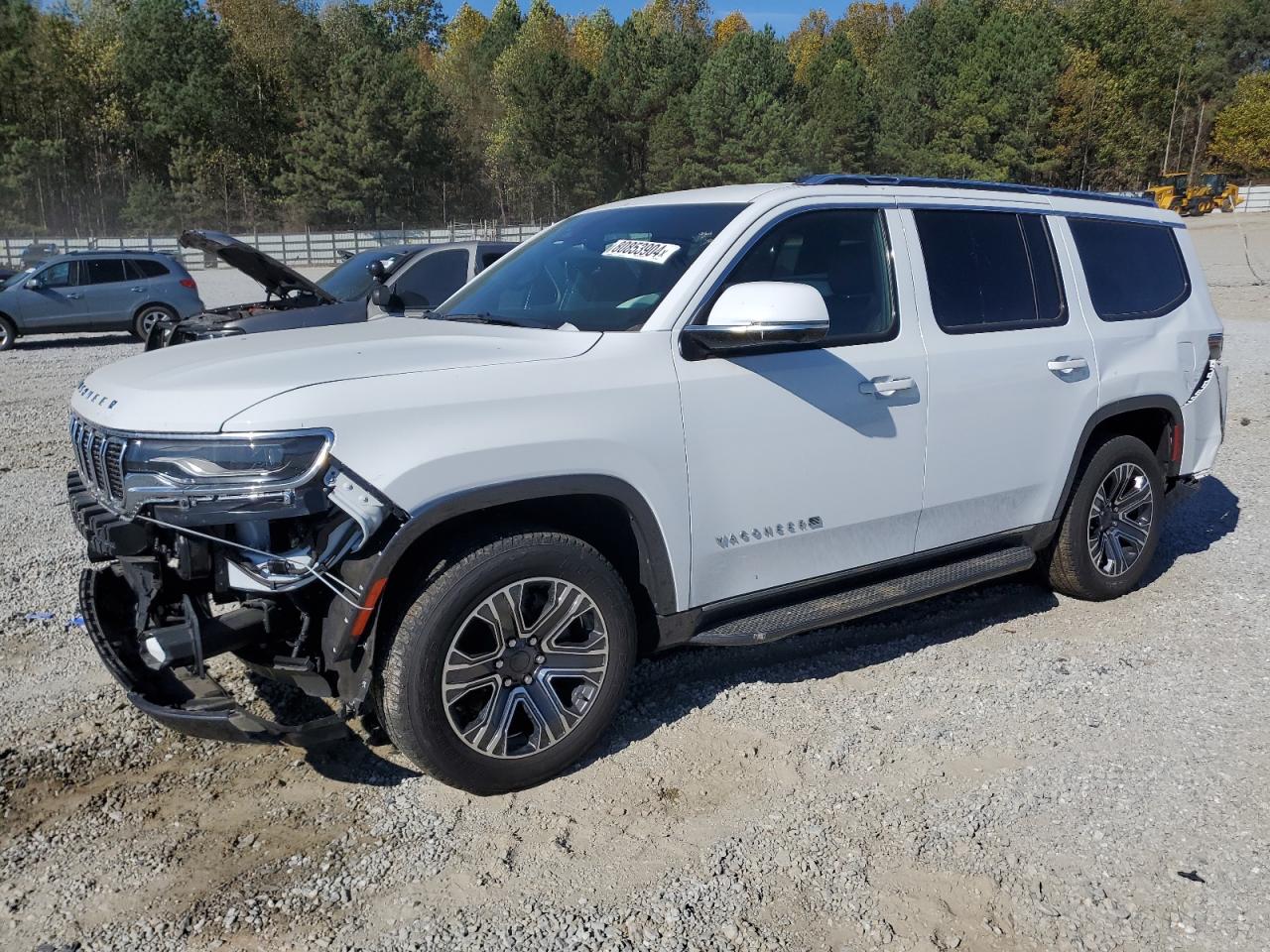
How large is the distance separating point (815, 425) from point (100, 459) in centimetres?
239

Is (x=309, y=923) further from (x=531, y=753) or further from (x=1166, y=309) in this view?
(x=1166, y=309)

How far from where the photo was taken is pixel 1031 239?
4898 mm

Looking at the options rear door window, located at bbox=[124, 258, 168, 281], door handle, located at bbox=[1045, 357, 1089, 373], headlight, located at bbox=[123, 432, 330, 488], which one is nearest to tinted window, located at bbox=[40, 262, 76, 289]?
rear door window, located at bbox=[124, 258, 168, 281]

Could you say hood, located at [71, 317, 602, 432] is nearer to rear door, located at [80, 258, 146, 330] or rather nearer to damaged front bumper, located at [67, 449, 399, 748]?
damaged front bumper, located at [67, 449, 399, 748]

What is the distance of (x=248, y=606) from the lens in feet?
10.7

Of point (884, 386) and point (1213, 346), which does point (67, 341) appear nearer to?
point (884, 386)

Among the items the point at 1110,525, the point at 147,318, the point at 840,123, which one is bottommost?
the point at 1110,525

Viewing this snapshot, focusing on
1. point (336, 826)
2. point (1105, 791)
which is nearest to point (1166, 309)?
point (1105, 791)

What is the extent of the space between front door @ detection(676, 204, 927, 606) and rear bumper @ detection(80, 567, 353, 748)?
1.39m

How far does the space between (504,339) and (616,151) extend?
70.6 meters

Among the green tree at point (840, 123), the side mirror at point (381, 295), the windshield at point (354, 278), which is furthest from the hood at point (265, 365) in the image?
the green tree at point (840, 123)

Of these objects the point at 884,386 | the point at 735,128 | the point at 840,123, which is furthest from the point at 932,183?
the point at 840,123

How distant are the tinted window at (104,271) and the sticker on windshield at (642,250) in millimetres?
16035

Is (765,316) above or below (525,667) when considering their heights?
above
